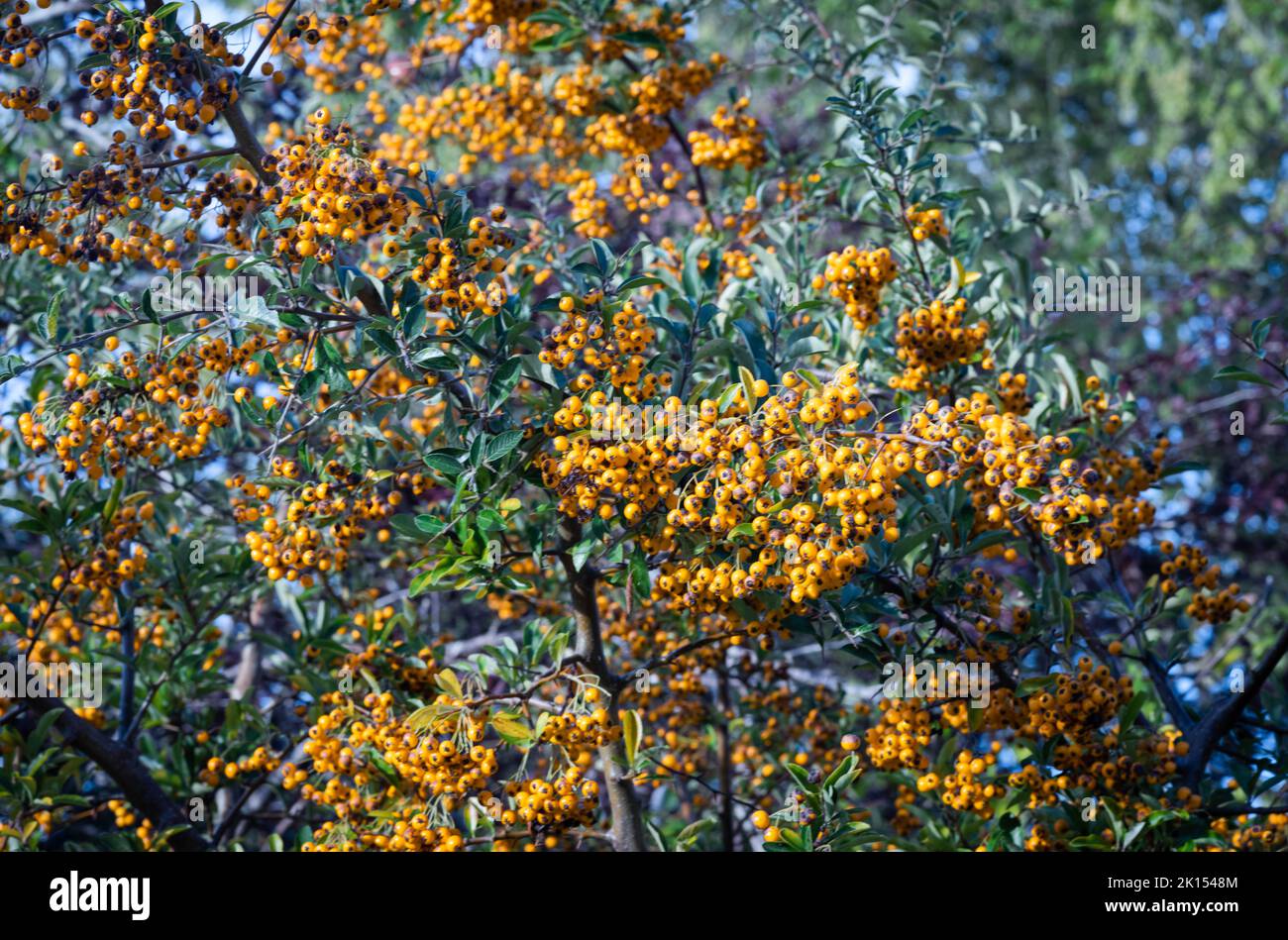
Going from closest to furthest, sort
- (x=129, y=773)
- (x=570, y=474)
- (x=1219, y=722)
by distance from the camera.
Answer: (x=570, y=474)
(x=1219, y=722)
(x=129, y=773)

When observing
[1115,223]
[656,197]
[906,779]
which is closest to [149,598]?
[656,197]

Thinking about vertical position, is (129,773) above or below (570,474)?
below

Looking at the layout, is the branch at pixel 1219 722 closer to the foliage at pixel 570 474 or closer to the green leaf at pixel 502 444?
the foliage at pixel 570 474

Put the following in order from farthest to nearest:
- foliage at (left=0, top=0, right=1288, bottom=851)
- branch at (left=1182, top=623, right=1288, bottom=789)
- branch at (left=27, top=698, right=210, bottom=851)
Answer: branch at (left=27, top=698, right=210, bottom=851) → branch at (left=1182, top=623, right=1288, bottom=789) → foliage at (left=0, top=0, right=1288, bottom=851)

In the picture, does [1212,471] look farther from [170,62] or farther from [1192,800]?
[170,62]

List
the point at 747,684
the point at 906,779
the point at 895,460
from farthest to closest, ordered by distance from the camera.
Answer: the point at 747,684, the point at 906,779, the point at 895,460

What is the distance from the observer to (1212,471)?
7906 mm

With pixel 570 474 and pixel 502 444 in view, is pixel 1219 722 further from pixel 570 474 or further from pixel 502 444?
pixel 502 444

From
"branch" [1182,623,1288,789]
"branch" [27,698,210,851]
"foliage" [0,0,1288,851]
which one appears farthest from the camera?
"branch" [27,698,210,851]

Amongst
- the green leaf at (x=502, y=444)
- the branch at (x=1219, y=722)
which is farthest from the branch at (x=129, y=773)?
the branch at (x=1219, y=722)

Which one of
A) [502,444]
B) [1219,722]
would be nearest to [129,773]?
[502,444]

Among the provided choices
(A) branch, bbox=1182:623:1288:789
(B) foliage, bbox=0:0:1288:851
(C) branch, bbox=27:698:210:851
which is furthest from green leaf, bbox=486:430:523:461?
(A) branch, bbox=1182:623:1288:789

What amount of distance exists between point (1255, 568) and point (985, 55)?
22.6ft

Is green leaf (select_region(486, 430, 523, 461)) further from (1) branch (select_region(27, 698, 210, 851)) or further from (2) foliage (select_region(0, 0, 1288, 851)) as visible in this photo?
(1) branch (select_region(27, 698, 210, 851))
